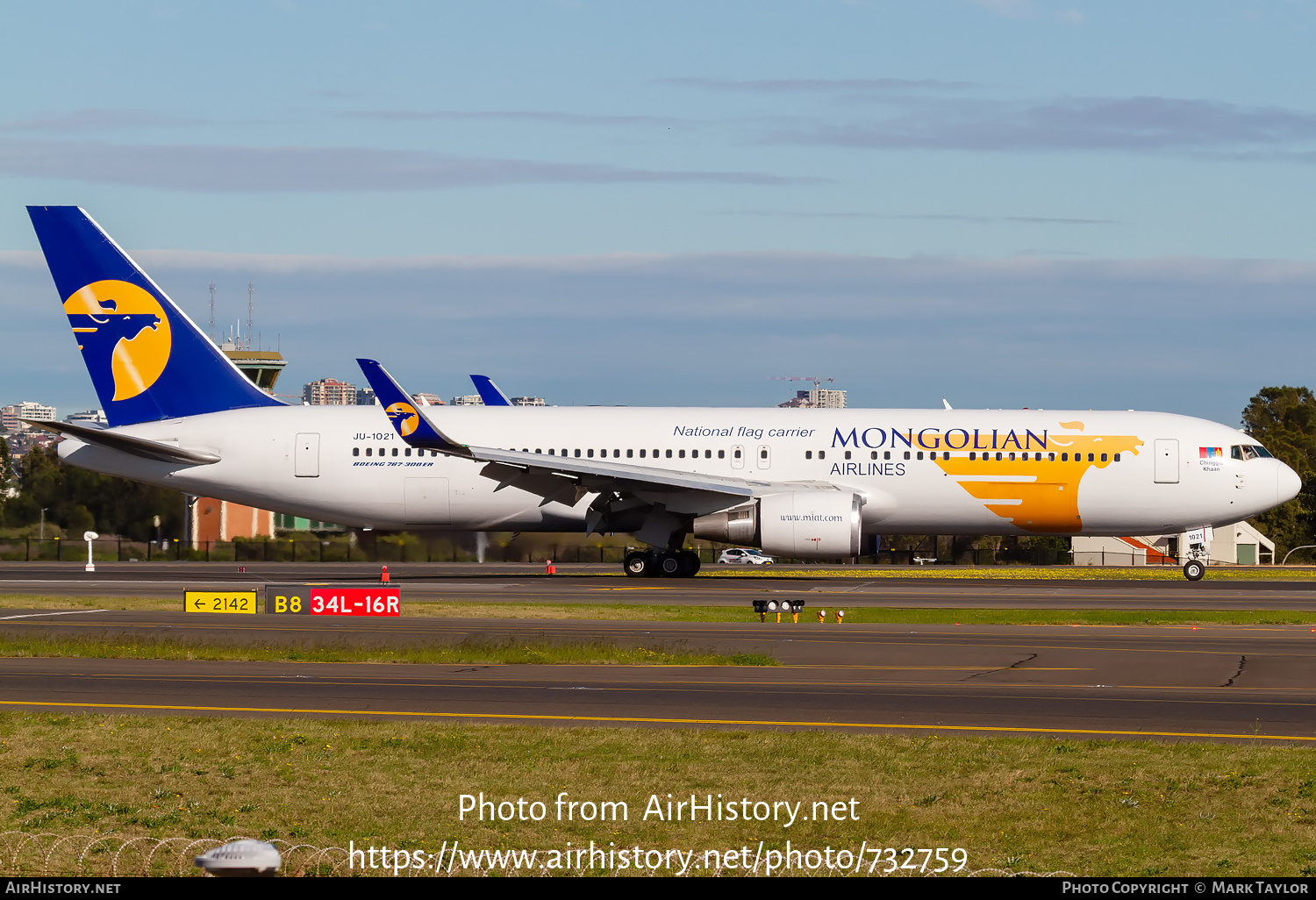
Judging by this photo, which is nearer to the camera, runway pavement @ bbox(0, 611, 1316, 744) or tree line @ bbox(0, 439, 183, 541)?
runway pavement @ bbox(0, 611, 1316, 744)

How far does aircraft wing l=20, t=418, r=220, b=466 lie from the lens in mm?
37906

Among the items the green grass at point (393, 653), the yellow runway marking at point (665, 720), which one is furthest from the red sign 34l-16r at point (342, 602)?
the yellow runway marking at point (665, 720)

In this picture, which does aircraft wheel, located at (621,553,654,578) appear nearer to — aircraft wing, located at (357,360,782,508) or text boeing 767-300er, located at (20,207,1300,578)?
text boeing 767-300er, located at (20,207,1300,578)

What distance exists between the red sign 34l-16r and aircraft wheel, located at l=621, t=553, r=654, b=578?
12.1 m

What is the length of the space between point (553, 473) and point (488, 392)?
13793 mm

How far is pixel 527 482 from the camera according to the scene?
38.1 meters

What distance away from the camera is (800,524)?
120ft

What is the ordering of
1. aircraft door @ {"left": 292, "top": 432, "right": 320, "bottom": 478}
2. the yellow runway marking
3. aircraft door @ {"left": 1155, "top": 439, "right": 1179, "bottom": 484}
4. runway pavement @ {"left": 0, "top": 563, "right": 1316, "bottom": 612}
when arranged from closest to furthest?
the yellow runway marking
runway pavement @ {"left": 0, "top": 563, "right": 1316, "bottom": 612}
aircraft door @ {"left": 1155, "top": 439, "right": 1179, "bottom": 484}
aircraft door @ {"left": 292, "top": 432, "right": 320, "bottom": 478}

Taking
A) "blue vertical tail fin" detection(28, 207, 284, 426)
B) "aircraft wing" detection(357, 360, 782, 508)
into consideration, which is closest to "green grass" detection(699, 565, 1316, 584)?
"aircraft wing" detection(357, 360, 782, 508)

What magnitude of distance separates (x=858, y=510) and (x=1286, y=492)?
1300cm

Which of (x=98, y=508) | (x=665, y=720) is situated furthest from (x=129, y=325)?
(x=665, y=720)

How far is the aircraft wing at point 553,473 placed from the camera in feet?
117

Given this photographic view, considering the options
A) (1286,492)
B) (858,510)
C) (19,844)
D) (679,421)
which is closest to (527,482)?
(679,421)

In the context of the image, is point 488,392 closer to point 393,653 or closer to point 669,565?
point 669,565
